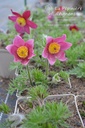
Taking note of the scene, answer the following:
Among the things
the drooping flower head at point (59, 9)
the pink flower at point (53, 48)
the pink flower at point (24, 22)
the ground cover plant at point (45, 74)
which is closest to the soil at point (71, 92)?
the ground cover plant at point (45, 74)

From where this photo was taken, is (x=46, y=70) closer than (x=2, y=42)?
Yes

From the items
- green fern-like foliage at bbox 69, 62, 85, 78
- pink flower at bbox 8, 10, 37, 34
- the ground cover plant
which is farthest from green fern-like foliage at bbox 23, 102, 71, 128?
pink flower at bbox 8, 10, 37, 34

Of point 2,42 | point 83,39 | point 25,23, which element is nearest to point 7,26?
point 2,42

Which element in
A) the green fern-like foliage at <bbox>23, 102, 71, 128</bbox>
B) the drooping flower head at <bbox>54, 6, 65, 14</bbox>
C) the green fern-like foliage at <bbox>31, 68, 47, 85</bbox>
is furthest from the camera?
the drooping flower head at <bbox>54, 6, 65, 14</bbox>

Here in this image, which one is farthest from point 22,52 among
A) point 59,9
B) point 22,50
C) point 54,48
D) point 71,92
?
point 59,9

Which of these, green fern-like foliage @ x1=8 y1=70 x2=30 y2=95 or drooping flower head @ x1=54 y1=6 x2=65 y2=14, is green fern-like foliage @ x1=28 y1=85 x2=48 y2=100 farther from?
drooping flower head @ x1=54 y1=6 x2=65 y2=14

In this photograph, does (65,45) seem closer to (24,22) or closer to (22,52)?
(22,52)

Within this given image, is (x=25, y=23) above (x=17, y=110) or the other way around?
above

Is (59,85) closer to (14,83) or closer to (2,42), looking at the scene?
→ (14,83)
